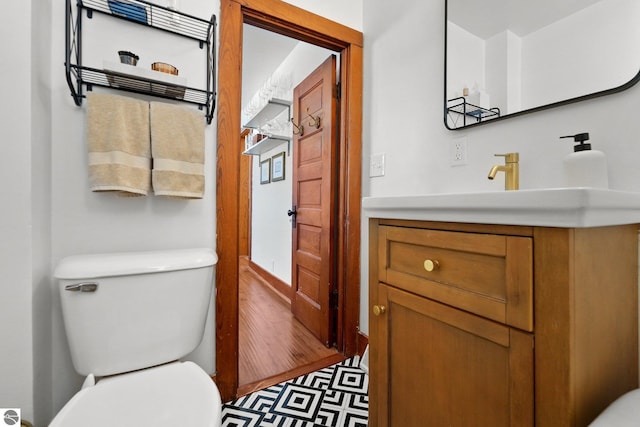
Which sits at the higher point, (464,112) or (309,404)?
(464,112)

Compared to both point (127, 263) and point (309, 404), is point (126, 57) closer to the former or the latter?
point (127, 263)

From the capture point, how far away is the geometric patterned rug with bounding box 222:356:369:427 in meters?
1.22

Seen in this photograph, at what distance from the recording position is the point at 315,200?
6.62ft

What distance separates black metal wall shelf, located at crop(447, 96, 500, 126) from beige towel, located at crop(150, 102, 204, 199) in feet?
3.46

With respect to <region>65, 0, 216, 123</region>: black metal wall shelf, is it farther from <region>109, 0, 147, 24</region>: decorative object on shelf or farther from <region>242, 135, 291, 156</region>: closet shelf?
<region>242, 135, 291, 156</region>: closet shelf

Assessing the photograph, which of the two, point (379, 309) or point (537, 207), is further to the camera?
point (379, 309)

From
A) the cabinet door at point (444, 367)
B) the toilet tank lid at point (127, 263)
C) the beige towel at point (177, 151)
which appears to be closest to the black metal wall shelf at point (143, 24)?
the beige towel at point (177, 151)

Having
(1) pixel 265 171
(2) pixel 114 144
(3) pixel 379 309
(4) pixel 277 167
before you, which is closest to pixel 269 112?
(4) pixel 277 167

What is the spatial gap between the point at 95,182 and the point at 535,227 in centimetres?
129

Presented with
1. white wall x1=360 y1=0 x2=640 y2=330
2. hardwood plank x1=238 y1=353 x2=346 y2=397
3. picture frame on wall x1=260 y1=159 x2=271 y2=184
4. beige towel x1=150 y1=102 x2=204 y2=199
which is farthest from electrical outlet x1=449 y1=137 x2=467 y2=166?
picture frame on wall x1=260 y1=159 x2=271 y2=184

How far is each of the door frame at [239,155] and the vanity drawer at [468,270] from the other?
2.66 ft

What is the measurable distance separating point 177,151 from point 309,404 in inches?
49.1

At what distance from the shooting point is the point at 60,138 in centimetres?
106

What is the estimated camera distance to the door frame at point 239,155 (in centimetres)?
132
